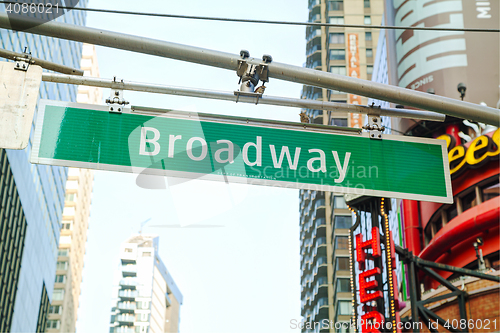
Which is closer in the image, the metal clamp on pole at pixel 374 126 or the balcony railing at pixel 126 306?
the metal clamp on pole at pixel 374 126

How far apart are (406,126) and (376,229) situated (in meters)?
11.5

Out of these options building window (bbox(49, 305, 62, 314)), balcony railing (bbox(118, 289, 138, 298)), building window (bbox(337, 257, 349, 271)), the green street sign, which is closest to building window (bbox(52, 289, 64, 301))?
building window (bbox(49, 305, 62, 314))

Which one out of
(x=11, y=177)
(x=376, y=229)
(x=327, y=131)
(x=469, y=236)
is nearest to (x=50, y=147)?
(x=327, y=131)

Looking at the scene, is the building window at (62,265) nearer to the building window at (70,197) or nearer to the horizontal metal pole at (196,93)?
the building window at (70,197)

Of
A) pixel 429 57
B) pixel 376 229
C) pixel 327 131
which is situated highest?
pixel 429 57

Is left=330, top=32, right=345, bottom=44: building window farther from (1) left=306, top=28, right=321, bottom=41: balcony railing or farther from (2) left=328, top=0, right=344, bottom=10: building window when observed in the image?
(1) left=306, top=28, right=321, bottom=41: balcony railing

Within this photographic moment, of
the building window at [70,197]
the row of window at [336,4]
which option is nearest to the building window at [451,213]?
the row of window at [336,4]

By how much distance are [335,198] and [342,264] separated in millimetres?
9406

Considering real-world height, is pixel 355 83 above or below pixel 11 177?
below

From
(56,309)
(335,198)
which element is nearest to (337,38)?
(335,198)

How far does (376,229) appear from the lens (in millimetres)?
→ 23703

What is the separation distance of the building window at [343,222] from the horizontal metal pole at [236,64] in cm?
7620

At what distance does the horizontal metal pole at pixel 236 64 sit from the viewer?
4996mm

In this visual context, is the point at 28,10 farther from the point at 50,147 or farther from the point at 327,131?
the point at 327,131
